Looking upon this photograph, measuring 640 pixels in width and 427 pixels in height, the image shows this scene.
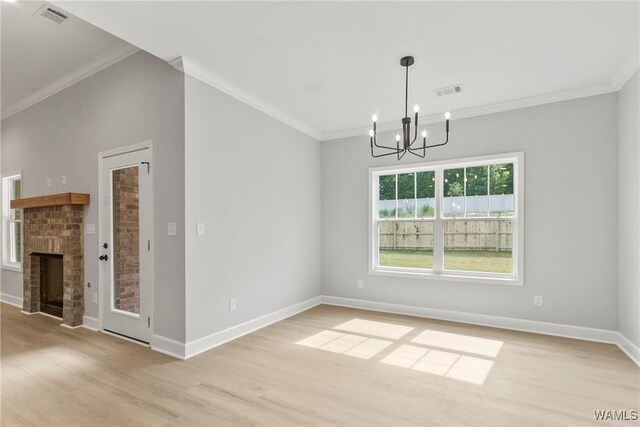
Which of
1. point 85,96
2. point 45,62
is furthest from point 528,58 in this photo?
point 45,62

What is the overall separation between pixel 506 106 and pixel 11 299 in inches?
310

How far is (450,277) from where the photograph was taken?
4.29m

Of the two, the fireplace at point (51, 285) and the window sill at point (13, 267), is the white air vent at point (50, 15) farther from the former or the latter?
the window sill at point (13, 267)

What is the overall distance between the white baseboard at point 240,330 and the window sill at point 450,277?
1.27 m

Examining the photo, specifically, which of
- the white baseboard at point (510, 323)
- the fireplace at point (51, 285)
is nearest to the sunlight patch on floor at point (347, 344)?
the white baseboard at point (510, 323)

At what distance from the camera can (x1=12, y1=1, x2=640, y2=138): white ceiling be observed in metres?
2.28

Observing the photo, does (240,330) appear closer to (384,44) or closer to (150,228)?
(150,228)

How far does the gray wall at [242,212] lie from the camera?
312 centimetres

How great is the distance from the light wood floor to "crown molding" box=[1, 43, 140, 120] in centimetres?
316

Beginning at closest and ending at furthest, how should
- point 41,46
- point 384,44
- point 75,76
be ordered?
1. point 384,44
2. point 41,46
3. point 75,76

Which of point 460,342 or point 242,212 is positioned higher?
point 242,212

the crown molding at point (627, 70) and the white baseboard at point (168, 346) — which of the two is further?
the white baseboard at point (168, 346)

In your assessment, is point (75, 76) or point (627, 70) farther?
point (75, 76)

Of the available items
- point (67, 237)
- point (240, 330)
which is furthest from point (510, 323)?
point (67, 237)
